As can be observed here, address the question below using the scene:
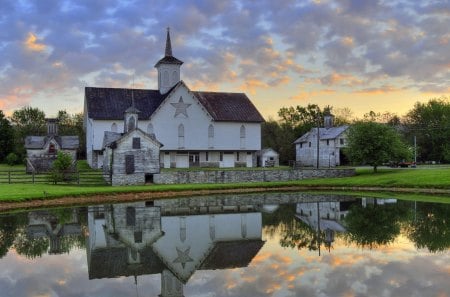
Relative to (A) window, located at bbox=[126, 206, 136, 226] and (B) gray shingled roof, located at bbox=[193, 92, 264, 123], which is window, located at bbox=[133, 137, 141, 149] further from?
(B) gray shingled roof, located at bbox=[193, 92, 264, 123]

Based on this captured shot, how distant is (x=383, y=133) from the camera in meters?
59.5

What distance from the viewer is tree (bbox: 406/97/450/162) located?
306 feet

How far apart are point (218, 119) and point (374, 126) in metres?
21.4

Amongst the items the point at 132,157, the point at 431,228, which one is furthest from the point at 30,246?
the point at 132,157

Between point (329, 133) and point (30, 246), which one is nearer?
point (30, 246)

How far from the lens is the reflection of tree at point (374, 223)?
2002 cm

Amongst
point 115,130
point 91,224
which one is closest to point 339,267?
point 91,224

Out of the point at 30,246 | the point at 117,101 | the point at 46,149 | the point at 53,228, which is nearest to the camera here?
the point at 30,246

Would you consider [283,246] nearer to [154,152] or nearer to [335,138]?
[154,152]

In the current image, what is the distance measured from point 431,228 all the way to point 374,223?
9.85ft

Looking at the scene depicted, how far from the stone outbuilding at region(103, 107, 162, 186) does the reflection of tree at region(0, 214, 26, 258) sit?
2023 centimetres

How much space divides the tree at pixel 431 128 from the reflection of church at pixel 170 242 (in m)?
71.3

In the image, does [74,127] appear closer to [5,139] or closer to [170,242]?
[5,139]

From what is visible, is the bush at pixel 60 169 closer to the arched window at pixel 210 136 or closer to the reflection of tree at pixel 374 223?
the arched window at pixel 210 136
